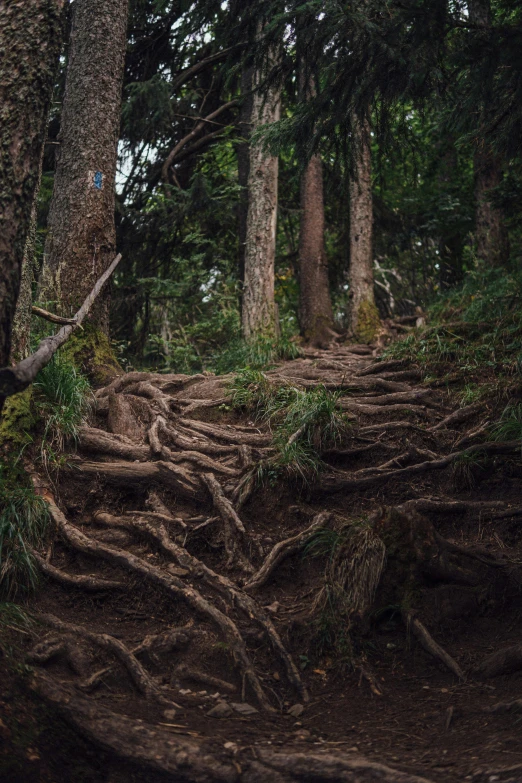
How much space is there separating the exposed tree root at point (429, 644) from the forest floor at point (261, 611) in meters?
0.02

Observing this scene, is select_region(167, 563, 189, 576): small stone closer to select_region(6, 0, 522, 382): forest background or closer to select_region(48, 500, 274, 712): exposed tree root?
select_region(48, 500, 274, 712): exposed tree root

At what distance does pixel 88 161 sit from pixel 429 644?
6.45m

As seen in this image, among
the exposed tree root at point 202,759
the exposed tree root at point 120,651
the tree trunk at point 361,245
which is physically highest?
the tree trunk at point 361,245

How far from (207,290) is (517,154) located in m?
8.18

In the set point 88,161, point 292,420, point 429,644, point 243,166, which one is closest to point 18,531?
point 292,420

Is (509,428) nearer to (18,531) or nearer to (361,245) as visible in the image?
(18,531)

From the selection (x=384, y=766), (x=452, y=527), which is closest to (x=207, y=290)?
(x=452, y=527)

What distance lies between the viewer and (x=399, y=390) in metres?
7.91

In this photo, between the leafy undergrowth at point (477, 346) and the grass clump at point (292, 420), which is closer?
the grass clump at point (292, 420)

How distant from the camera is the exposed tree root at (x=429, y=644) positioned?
14.4 feet

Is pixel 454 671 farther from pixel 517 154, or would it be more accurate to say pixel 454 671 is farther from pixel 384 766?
pixel 517 154

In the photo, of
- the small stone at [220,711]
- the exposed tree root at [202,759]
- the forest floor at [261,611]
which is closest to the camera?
the exposed tree root at [202,759]

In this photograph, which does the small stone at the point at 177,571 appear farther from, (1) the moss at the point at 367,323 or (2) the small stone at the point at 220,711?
(1) the moss at the point at 367,323

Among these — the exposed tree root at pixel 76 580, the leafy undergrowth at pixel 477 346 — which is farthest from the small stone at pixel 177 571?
the leafy undergrowth at pixel 477 346
